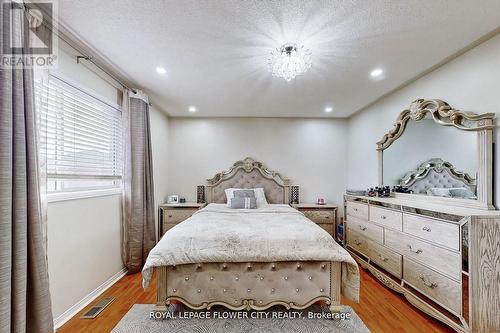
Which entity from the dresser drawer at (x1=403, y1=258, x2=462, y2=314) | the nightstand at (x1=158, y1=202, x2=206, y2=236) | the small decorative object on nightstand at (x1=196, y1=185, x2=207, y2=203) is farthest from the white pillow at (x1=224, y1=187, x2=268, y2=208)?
the dresser drawer at (x1=403, y1=258, x2=462, y2=314)

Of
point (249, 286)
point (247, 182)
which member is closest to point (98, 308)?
point (249, 286)

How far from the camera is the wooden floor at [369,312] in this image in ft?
6.09

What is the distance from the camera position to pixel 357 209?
10.5 feet

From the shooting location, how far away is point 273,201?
4254 mm

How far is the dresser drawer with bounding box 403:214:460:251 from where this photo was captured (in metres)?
1.77

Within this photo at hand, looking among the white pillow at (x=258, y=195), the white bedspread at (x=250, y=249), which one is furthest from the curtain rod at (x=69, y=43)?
the white pillow at (x=258, y=195)

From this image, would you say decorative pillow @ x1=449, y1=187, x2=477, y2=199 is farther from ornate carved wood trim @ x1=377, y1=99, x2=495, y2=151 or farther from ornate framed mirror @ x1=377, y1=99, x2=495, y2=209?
ornate carved wood trim @ x1=377, y1=99, x2=495, y2=151

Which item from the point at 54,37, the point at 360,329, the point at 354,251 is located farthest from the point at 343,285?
the point at 54,37

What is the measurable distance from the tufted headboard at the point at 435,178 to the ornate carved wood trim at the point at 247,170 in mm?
2052

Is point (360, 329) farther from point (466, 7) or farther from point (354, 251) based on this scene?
point (466, 7)

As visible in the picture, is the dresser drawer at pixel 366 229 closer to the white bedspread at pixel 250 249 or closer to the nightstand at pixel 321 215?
the nightstand at pixel 321 215

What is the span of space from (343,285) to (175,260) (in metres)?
1.56

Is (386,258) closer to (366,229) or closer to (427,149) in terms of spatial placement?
(366,229)

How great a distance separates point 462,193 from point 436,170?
38 cm
